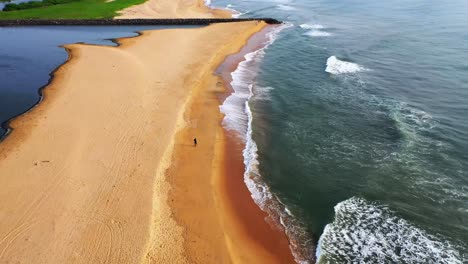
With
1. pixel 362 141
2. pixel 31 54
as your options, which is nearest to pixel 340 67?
pixel 362 141

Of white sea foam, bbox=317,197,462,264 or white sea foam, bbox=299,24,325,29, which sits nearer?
white sea foam, bbox=317,197,462,264

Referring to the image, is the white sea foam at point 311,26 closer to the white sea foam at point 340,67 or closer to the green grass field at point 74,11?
the white sea foam at point 340,67

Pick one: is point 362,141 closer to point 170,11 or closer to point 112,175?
point 112,175

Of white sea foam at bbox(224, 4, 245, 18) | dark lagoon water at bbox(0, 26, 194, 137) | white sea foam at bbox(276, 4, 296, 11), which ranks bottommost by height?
dark lagoon water at bbox(0, 26, 194, 137)

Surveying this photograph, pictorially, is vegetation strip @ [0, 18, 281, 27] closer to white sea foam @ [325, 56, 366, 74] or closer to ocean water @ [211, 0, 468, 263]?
ocean water @ [211, 0, 468, 263]

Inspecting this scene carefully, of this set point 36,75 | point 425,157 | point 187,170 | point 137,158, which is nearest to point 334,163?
point 425,157

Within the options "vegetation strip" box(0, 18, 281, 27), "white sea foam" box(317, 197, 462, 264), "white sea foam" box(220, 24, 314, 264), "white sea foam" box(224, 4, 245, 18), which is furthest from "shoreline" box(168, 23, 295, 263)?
"white sea foam" box(224, 4, 245, 18)

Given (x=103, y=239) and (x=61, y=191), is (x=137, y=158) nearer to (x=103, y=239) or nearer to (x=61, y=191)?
(x=61, y=191)
